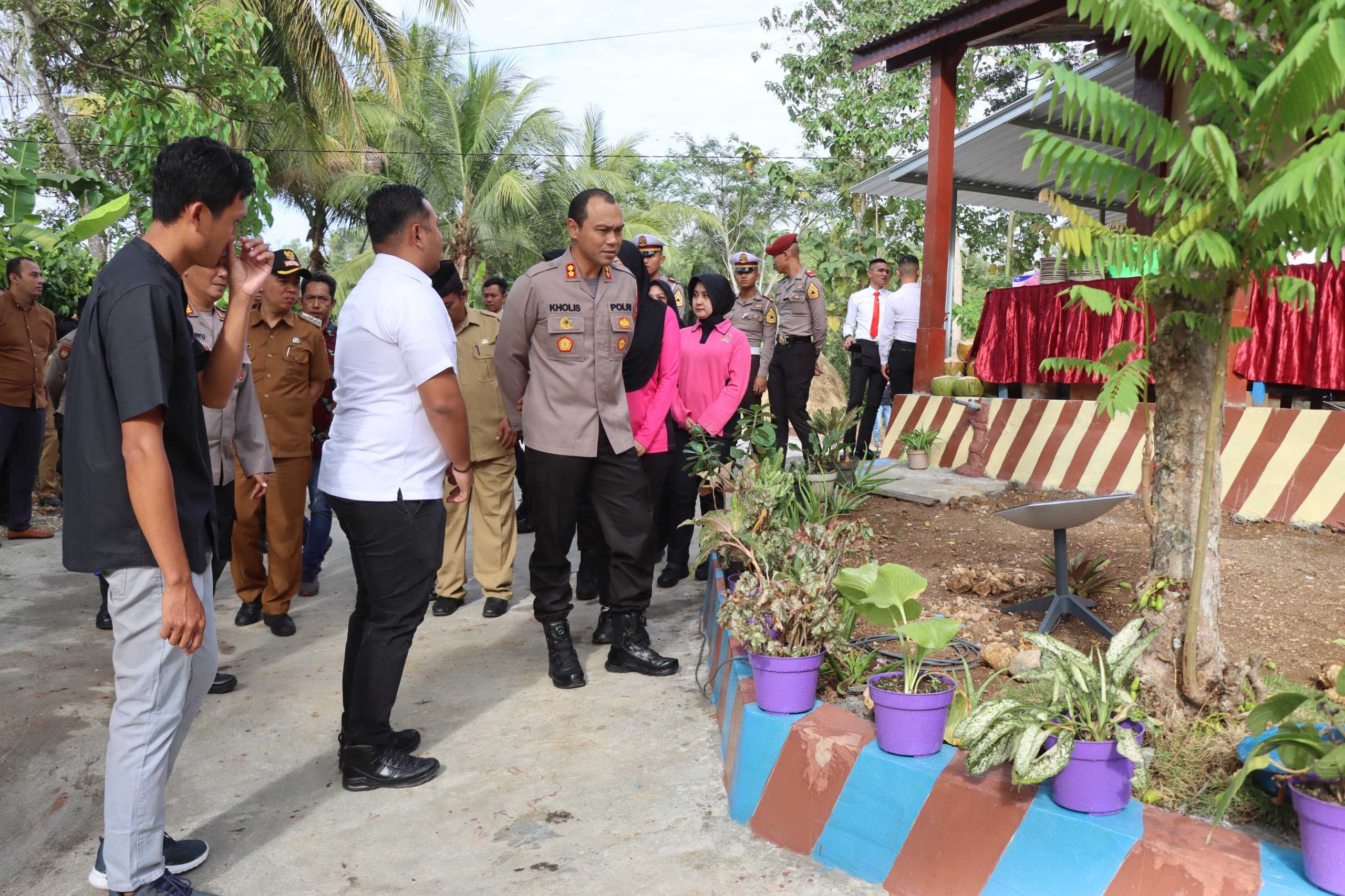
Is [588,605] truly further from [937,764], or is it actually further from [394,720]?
[937,764]

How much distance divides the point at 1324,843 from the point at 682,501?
4803 mm

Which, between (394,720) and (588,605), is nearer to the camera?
(394,720)

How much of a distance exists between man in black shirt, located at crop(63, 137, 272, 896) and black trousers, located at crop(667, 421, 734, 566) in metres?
3.90

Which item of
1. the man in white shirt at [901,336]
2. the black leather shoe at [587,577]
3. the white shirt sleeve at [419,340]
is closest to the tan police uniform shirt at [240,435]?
the white shirt sleeve at [419,340]

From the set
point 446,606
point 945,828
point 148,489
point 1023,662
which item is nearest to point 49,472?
point 446,606

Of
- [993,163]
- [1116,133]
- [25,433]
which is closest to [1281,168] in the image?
[1116,133]

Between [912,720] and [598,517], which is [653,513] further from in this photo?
[912,720]

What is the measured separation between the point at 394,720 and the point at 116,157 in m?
5.87

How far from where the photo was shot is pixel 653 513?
4.84 meters

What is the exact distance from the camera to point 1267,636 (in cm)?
369

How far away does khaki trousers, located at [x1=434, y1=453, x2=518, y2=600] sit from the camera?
6027mm

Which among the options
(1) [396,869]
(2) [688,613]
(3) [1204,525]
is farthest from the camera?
(2) [688,613]

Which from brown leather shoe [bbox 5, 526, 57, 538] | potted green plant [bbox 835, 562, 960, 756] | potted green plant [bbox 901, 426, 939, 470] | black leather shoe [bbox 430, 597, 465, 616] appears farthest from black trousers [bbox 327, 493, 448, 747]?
brown leather shoe [bbox 5, 526, 57, 538]

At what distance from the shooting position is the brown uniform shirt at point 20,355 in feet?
26.1
